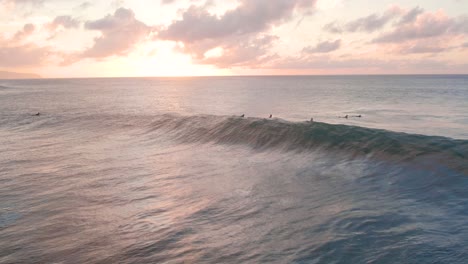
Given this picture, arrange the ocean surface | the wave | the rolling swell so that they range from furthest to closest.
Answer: the wave → the rolling swell → the ocean surface

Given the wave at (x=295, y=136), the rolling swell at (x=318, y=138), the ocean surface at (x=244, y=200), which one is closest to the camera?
the ocean surface at (x=244, y=200)

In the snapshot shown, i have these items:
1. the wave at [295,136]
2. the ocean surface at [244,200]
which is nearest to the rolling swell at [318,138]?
the wave at [295,136]

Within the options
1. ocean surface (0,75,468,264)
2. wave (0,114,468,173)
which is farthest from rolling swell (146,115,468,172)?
ocean surface (0,75,468,264)

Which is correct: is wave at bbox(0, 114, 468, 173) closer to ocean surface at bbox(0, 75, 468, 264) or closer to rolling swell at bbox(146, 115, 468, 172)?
rolling swell at bbox(146, 115, 468, 172)

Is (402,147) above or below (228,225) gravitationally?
above

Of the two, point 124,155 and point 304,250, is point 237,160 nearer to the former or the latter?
point 124,155

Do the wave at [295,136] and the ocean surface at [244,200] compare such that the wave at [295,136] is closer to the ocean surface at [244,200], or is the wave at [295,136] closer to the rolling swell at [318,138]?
Result: the rolling swell at [318,138]

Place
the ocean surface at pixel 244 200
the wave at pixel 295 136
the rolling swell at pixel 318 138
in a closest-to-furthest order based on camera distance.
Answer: the ocean surface at pixel 244 200
the rolling swell at pixel 318 138
the wave at pixel 295 136

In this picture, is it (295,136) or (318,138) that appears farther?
(295,136)

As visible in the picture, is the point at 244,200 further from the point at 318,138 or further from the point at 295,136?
the point at 295,136

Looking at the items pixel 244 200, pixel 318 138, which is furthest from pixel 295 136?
pixel 244 200

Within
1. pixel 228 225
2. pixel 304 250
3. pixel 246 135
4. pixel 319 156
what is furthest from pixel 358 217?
pixel 246 135
